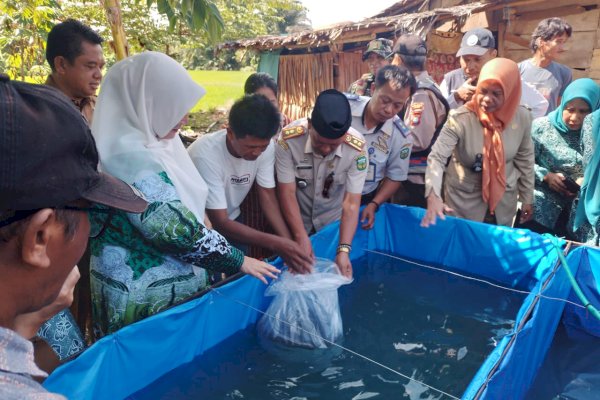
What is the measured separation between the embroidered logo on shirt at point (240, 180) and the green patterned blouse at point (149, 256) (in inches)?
28.2

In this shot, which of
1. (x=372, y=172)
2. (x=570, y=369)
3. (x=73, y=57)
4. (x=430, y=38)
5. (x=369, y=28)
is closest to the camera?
(x=570, y=369)

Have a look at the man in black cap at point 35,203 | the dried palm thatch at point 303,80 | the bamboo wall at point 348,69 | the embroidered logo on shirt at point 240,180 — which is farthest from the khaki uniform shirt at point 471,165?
the dried palm thatch at point 303,80

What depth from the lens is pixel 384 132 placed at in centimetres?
295

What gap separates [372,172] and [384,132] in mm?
285

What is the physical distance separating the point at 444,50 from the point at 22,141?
7.22 metres

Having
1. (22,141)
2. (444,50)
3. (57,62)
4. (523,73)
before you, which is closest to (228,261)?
(22,141)

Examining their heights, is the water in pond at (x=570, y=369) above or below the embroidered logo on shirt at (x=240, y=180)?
below

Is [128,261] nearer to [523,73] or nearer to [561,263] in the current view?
[561,263]

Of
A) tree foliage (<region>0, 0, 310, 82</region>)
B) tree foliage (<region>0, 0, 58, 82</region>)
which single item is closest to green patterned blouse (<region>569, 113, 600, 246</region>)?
tree foliage (<region>0, 0, 310, 82</region>)

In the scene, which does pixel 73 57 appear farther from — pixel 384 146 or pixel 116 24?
pixel 384 146

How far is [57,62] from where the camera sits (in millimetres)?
2721

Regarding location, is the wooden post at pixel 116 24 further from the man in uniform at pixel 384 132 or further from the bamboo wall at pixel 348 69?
the bamboo wall at pixel 348 69

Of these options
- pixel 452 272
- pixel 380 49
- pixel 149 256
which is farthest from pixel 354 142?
pixel 380 49

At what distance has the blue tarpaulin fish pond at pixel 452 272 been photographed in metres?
1.53
